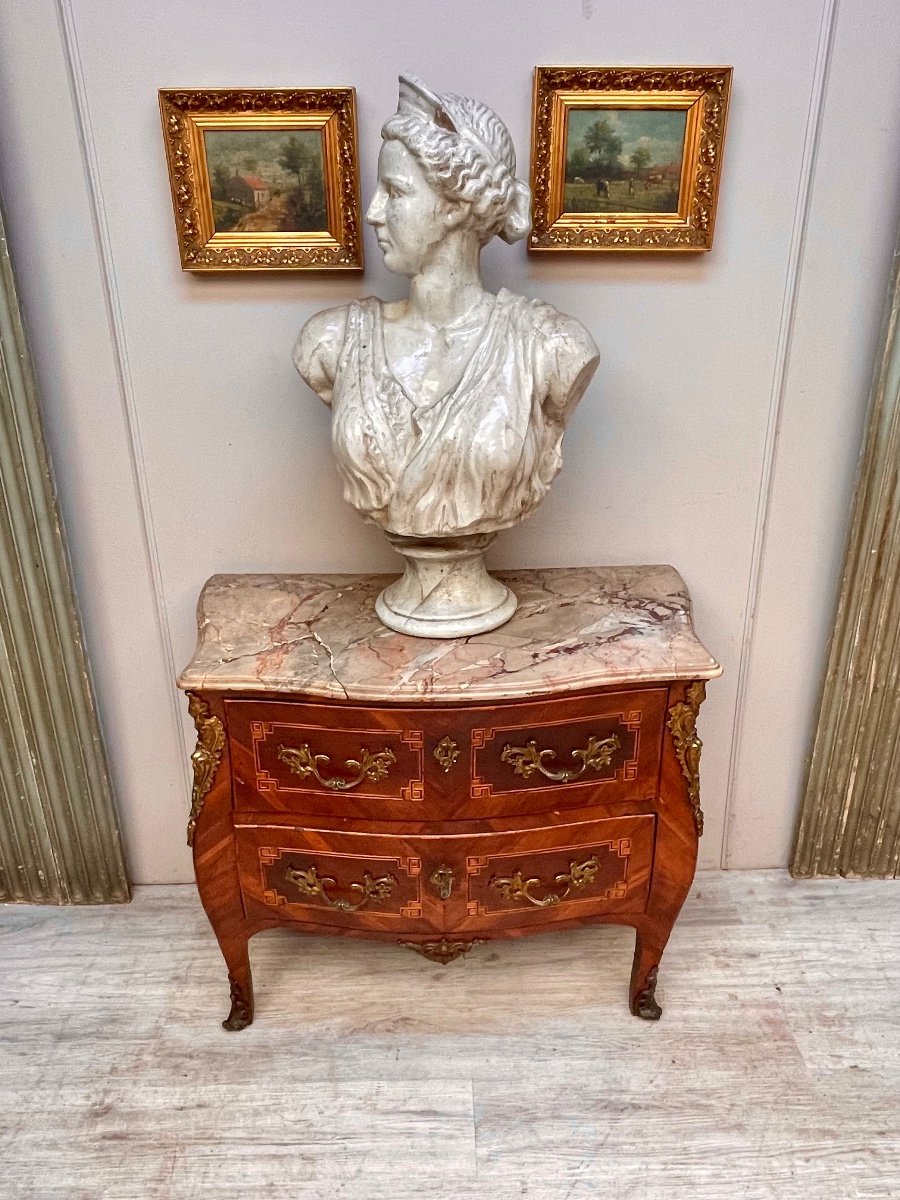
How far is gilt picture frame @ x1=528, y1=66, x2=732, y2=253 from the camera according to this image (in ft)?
5.88

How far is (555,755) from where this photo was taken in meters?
1.79

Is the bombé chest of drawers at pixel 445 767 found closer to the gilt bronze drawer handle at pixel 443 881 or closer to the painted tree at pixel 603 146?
the gilt bronze drawer handle at pixel 443 881

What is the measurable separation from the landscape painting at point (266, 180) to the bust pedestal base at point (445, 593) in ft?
2.30

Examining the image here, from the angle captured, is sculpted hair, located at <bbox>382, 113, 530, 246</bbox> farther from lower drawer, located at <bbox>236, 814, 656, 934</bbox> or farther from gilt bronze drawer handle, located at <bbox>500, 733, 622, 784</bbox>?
lower drawer, located at <bbox>236, 814, 656, 934</bbox>

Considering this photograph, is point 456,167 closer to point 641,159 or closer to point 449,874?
point 641,159

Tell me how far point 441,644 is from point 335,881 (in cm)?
57

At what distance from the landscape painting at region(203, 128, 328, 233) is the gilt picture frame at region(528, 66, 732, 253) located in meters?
0.45

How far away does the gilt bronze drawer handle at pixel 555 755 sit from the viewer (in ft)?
5.82

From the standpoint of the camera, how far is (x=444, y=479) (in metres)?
1.69

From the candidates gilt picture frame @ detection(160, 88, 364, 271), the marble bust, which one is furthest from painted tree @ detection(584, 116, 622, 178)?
gilt picture frame @ detection(160, 88, 364, 271)

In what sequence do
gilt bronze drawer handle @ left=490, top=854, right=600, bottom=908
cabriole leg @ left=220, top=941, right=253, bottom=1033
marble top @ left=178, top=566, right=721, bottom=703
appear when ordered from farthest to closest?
cabriole leg @ left=220, top=941, right=253, bottom=1033 < gilt bronze drawer handle @ left=490, top=854, right=600, bottom=908 < marble top @ left=178, top=566, right=721, bottom=703

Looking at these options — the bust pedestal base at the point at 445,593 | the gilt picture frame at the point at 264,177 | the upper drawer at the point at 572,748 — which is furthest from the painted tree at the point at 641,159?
the upper drawer at the point at 572,748

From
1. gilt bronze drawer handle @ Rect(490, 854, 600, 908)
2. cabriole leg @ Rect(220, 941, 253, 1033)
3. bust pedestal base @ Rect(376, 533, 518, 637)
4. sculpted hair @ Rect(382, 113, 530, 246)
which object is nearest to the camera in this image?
sculpted hair @ Rect(382, 113, 530, 246)

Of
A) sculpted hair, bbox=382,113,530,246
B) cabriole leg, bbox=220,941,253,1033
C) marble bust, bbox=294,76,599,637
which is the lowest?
cabriole leg, bbox=220,941,253,1033
